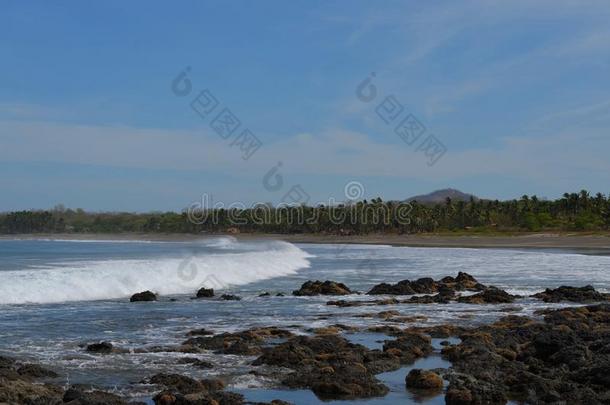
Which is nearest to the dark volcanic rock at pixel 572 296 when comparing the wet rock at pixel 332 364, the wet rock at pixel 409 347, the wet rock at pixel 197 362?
the wet rock at pixel 409 347

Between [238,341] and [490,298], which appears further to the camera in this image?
[490,298]

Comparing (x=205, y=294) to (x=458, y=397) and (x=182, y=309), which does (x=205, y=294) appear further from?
(x=458, y=397)

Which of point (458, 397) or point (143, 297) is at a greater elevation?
point (143, 297)

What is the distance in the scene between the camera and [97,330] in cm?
2030

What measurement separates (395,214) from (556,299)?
11771cm

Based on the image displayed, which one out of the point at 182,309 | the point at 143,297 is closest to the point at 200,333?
the point at 182,309

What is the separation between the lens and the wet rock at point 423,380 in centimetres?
1305

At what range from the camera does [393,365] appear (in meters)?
15.0

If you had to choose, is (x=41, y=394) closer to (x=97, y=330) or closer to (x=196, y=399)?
(x=196, y=399)

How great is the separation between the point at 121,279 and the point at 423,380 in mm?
24180

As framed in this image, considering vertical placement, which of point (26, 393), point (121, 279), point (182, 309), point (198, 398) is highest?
point (121, 279)

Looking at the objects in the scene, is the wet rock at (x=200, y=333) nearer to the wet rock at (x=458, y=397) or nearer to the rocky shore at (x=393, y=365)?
the rocky shore at (x=393, y=365)

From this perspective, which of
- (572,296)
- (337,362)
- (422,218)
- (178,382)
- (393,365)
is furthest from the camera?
(422,218)

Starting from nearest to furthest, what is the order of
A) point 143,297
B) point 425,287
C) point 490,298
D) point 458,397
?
point 458,397 → point 490,298 → point 143,297 → point 425,287
